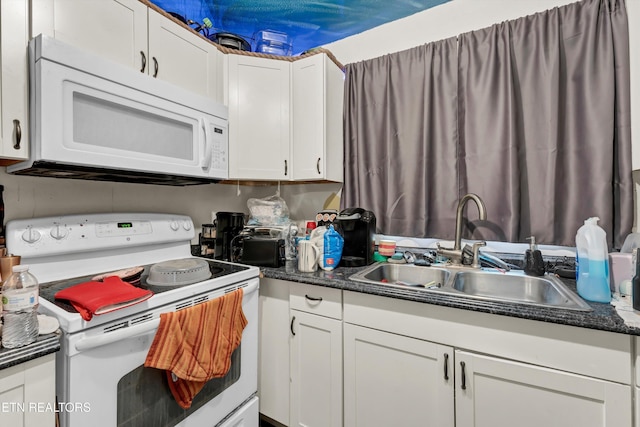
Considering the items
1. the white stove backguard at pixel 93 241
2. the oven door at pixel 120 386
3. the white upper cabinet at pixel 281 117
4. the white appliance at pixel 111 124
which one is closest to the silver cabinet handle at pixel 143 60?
the white appliance at pixel 111 124

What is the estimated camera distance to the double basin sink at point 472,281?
3.97 feet

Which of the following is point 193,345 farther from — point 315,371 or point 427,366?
point 427,366

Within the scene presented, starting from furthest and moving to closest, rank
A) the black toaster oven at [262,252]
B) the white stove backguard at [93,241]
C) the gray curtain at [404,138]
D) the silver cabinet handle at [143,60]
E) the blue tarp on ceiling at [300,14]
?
the blue tarp on ceiling at [300,14]
the gray curtain at [404,138]
the black toaster oven at [262,252]
the silver cabinet handle at [143,60]
the white stove backguard at [93,241]

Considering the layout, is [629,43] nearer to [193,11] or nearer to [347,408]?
[347,408]

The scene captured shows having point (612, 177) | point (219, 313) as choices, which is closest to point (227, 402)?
point (219, 313)

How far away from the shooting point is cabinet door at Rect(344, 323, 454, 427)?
3.48ft

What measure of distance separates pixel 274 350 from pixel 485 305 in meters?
1.05

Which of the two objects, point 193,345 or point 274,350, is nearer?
point 193,345

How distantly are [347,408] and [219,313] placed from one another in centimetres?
72

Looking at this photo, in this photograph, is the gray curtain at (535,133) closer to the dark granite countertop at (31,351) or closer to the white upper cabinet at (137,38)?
the white upper cabinet at (137,38)

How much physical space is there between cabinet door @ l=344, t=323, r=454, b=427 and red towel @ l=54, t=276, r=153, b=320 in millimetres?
837

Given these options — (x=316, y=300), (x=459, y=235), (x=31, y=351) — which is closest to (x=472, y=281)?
(x=459, y=235)

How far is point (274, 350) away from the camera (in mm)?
1500

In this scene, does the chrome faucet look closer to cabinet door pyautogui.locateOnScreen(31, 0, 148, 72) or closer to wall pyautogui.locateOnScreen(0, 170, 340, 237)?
wall pyautogui.locateOnScreen(0, 170, 340, 237)
